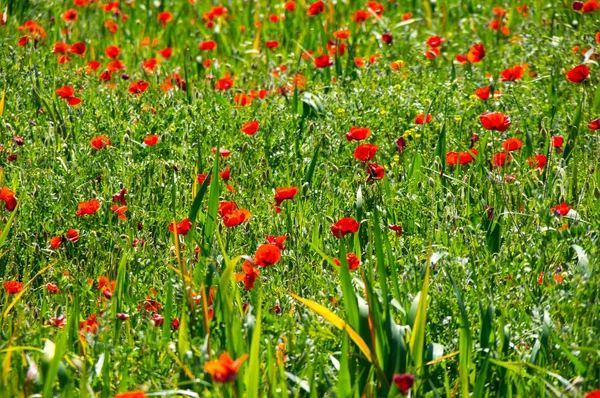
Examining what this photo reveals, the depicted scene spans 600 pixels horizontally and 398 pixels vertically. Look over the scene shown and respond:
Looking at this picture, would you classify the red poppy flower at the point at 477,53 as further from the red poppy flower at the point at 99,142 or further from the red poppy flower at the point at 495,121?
the red poppy flower at the point at 99,142

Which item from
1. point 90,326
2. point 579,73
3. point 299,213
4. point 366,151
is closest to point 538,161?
point 579,73

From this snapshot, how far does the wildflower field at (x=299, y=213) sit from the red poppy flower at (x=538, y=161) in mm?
33

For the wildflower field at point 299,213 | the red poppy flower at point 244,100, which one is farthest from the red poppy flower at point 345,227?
the red poppy flower at point 244,100

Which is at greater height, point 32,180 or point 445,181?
point 32,180

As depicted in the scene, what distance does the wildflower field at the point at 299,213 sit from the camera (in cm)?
213

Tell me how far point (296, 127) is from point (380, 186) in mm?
729

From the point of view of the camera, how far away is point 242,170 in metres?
3.45

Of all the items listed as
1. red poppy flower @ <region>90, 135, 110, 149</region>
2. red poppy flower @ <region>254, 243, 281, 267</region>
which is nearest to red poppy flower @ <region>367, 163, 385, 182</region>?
red poppy flower @ <region>254, 243, 281, 267</region>

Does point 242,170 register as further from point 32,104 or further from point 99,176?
point 32,104

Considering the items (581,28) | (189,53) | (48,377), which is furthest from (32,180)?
(581,28)

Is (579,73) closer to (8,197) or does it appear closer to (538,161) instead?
(538,161)

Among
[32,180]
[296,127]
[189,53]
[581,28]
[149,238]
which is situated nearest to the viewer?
[149,238]

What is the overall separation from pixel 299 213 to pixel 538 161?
3.01ft

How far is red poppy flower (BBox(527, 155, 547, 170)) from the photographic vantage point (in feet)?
10.5
